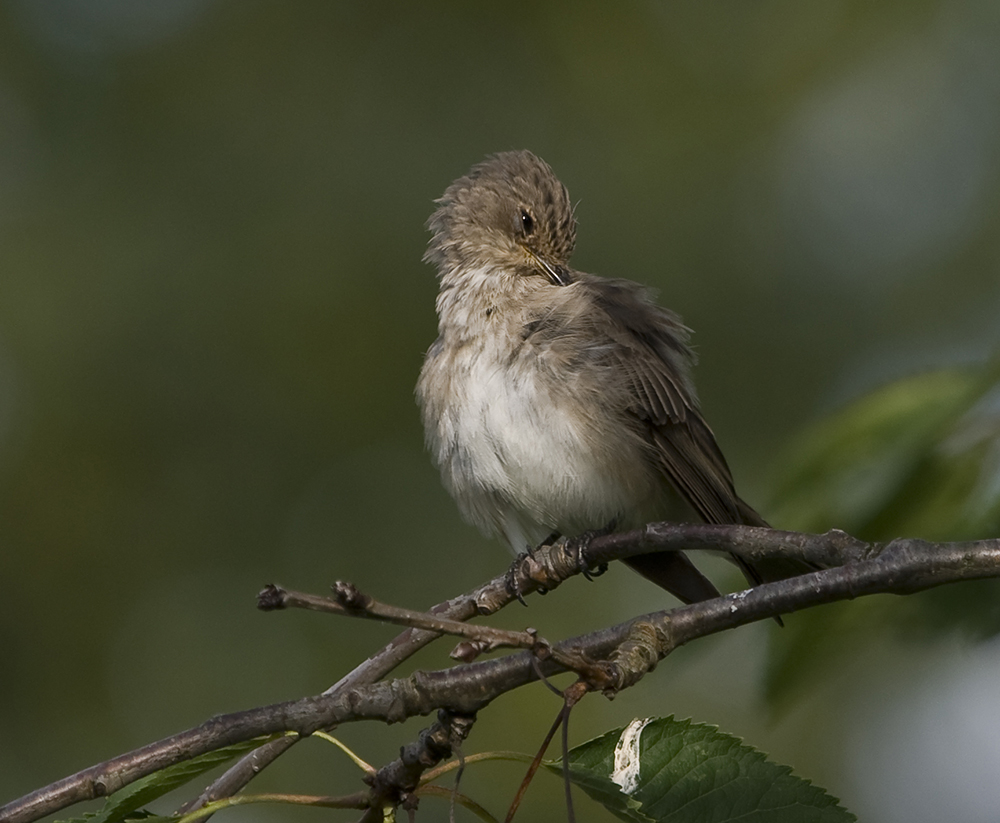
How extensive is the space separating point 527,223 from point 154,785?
13.4 feet

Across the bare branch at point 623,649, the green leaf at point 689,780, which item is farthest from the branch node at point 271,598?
the green leaf at point 689,780

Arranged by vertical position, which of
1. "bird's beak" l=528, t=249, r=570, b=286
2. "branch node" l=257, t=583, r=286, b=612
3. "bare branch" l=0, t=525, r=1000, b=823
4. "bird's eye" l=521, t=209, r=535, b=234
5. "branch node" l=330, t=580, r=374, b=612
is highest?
"bird's eye" l=521, t=209, r=535, b=234

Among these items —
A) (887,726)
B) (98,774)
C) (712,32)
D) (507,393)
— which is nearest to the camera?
(98,774)

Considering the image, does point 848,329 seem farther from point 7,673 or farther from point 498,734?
point 7,673

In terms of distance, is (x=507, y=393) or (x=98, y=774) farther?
(x=507, y=393)

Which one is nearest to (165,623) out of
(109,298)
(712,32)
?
(109,298)

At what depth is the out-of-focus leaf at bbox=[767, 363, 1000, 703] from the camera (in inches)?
122

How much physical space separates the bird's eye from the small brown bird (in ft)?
1.01

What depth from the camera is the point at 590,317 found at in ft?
16.5

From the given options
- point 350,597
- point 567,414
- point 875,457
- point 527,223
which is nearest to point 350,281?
point 527,223

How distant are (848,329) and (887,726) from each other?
3.97 meters

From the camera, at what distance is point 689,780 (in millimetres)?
2332

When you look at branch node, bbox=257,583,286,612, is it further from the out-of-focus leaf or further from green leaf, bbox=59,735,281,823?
the out-of-focus leaf

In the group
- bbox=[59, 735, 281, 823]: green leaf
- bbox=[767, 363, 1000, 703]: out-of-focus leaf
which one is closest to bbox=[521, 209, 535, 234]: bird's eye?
bbox=[767, 363, 1000, 703]: out-of-focus leaf
